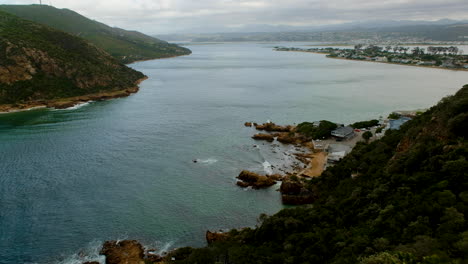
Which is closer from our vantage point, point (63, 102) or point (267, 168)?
point (267, 168)

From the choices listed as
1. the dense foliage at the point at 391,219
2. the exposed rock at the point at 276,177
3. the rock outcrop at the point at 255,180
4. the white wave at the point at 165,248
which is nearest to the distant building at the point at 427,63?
the exposed rock at the point at 276,177

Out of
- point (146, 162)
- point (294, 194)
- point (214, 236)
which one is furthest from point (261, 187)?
point (146, 162)

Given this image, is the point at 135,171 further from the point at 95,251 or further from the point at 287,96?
the point at 287,96

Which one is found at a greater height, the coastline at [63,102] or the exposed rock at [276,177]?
the coastline at [63,102]

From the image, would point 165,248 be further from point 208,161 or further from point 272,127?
point 272,127

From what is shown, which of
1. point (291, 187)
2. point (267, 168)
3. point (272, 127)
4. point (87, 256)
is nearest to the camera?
point (87, 256)

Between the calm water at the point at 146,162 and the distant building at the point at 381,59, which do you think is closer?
the calm water at the point at 146,162

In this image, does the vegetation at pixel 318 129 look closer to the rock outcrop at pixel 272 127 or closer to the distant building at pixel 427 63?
the rock outcrop at pixel 272 127
